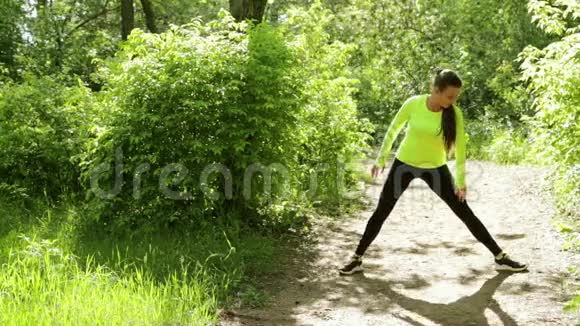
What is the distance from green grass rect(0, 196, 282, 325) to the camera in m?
3.93

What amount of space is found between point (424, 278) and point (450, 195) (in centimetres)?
83

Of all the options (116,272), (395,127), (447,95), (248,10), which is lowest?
(116,272)

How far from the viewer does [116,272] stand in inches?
202

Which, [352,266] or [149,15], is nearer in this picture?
[352,266]

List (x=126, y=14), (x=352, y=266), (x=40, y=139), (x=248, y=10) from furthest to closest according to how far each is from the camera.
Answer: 1. (x=126, y=14)
2. (x=248, y=10)
3. (x=40, y=139)
4. (x=352, y=266)

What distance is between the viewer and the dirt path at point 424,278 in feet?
15.4

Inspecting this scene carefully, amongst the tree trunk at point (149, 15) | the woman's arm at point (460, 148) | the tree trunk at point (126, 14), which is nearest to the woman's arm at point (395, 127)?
the woman's arm at point (460, 148)

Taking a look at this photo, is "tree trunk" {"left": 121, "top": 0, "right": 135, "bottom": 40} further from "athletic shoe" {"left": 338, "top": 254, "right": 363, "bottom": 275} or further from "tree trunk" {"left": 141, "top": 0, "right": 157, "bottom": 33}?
"athletic shoe" {"left": 338, "top": 254, "right": 363, "bottom": 275}

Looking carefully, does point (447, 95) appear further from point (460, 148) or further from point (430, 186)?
point (430, 186)

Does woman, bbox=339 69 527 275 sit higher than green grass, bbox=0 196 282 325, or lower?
higher

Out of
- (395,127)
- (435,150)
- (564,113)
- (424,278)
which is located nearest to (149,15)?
(564,113)

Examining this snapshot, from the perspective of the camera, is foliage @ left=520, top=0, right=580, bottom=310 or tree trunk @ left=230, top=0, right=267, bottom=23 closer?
foliage @ left=520, top=0, right=580, bottom=310

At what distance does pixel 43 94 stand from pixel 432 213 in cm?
572

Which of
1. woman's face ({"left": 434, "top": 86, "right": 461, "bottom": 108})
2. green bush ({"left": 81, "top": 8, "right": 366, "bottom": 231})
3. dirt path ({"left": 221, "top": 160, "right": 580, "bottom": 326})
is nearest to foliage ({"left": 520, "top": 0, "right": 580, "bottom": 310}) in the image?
dirt path ({"left": 221, "top": 160, "right": 580, "bottom": 326})
